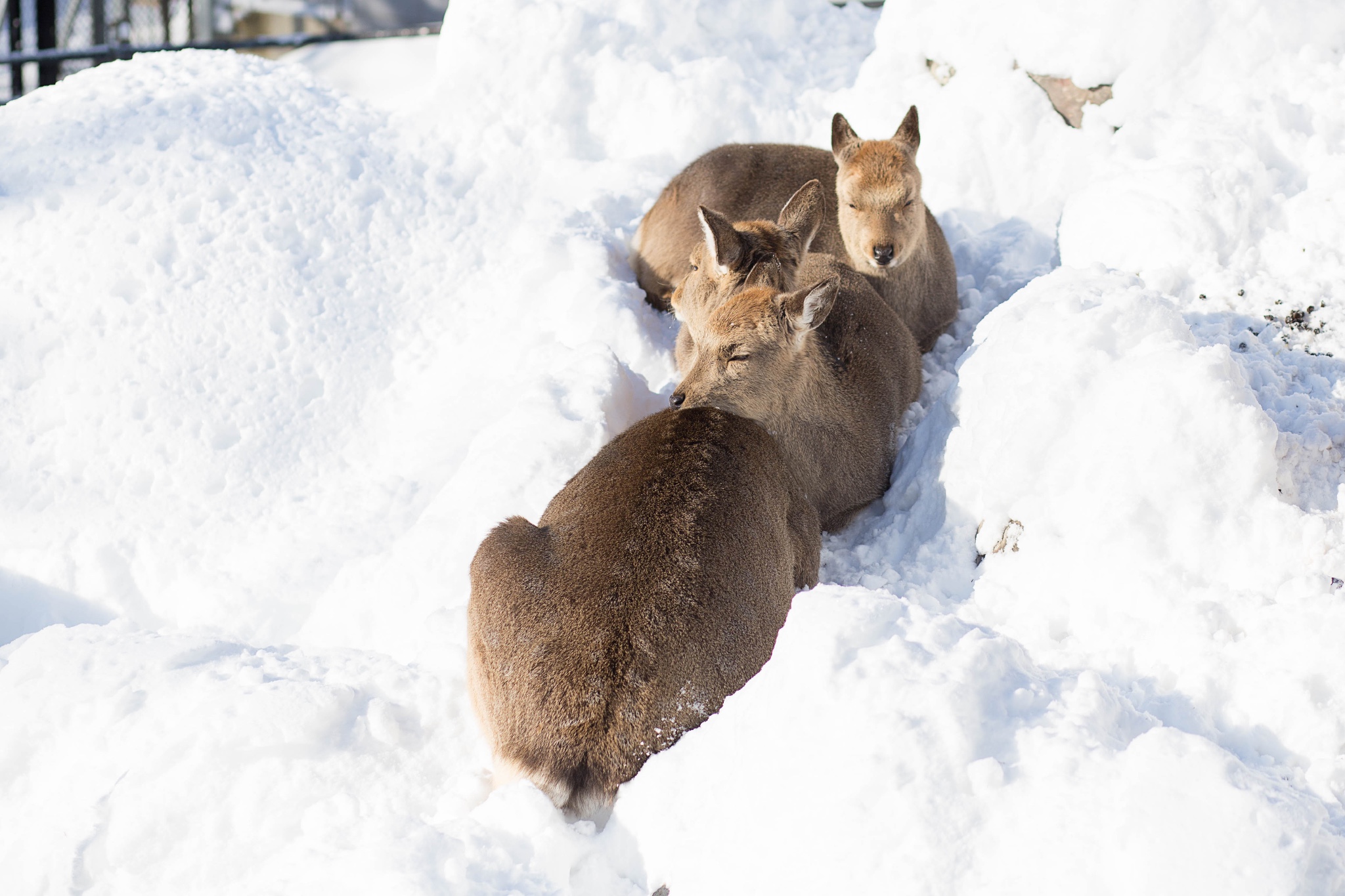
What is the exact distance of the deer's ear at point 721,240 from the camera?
19.8 ft

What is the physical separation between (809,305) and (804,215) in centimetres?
159

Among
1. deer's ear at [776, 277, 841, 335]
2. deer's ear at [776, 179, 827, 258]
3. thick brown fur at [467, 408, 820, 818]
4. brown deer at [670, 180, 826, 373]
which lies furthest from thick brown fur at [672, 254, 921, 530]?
thick brown fur at [467, 408, 820, 818]

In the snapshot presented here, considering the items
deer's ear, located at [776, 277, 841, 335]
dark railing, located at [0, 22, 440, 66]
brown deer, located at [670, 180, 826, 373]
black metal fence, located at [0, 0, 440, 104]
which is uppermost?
deer's ear, located at [776, 277, 841, 335]

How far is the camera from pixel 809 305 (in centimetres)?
526

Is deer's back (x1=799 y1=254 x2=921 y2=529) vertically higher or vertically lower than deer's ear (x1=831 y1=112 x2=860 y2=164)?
lower

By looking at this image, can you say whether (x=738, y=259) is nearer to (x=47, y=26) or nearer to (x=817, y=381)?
(x=817, y=381)

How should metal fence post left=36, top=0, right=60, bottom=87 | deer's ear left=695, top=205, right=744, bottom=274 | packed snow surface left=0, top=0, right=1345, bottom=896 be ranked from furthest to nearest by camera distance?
metal fence post left=36, top=0, right=60, bottom=87 → deer's ear left=695, top=205, right=744, bottom=274 → packed snow surface left=0, top=0, right=1345, bottom=896

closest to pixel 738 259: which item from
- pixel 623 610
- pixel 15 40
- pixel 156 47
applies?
pixel 623 610

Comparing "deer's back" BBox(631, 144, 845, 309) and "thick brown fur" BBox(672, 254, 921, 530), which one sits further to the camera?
"deer's back" BBox(631, 144, 845, 309)

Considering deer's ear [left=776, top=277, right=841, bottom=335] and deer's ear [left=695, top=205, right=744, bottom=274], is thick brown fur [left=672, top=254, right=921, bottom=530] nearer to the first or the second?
deer's ear [left=776, top=277, right=841, bottom=335]

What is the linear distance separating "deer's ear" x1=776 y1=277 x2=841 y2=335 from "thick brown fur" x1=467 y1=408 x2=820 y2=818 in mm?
879

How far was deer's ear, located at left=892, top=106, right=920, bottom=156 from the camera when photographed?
292 inches

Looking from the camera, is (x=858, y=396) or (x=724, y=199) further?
(x=724, y=199)

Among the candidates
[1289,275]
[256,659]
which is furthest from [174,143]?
[1289,275]
